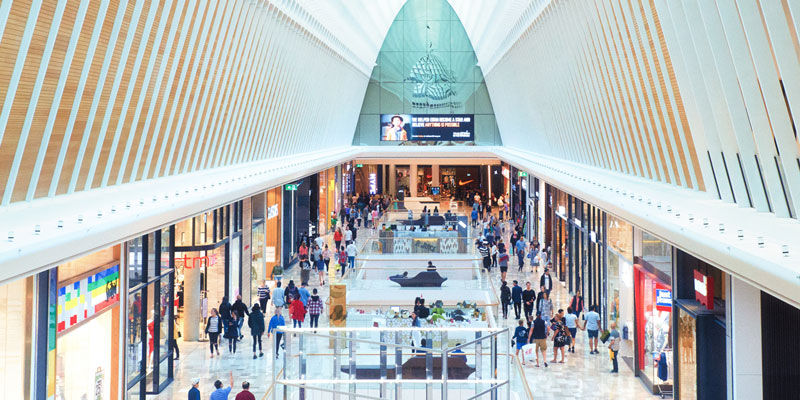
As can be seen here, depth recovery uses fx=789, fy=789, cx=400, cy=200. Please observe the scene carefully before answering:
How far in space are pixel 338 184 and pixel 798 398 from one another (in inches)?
1294

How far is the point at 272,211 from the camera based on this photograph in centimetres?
2300

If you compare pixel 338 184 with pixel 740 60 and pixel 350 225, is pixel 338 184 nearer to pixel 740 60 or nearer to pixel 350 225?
pixel 350 225

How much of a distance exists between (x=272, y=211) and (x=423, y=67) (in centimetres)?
1953

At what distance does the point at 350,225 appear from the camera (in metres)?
30.7

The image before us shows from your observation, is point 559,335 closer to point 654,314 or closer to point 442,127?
point 654,314

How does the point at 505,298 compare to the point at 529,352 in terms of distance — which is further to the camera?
the point at 505,298

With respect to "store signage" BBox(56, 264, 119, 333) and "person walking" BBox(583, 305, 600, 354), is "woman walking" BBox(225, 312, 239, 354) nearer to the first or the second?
"store signage" BBox(56, 264, 119, 333)

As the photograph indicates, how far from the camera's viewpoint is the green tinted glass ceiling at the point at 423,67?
40375 millimetres

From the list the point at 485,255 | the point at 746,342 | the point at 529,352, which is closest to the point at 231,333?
the point at 529,352

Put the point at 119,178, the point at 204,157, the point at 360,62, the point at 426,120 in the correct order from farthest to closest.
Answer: the point at 426,120, the point at 360,62, the point at 204,157, the point at 119,178

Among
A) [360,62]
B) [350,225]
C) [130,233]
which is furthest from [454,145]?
[130,233]

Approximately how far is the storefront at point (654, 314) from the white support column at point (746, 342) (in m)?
2.46

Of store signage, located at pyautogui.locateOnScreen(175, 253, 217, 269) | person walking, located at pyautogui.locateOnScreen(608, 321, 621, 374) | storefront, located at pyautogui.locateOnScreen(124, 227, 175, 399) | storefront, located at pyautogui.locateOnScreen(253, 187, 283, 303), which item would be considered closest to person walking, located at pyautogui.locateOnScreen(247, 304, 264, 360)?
storefront, located at pyautogui.locateOnScreen(124, 227, 175, 399)

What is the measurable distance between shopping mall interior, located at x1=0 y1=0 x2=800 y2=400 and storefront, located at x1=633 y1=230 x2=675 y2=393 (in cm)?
6
